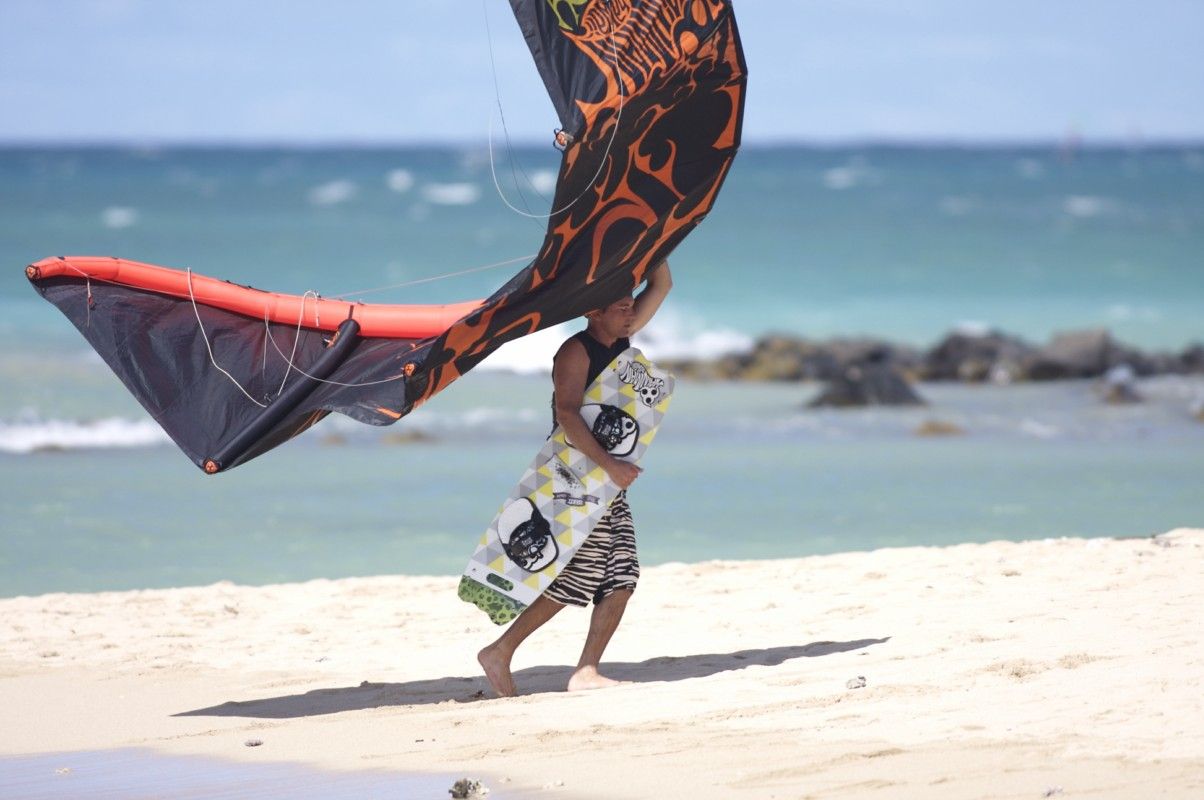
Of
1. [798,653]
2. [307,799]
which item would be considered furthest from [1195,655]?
[307,799]

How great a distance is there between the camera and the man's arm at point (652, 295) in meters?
5.53

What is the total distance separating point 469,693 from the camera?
5.73 meters

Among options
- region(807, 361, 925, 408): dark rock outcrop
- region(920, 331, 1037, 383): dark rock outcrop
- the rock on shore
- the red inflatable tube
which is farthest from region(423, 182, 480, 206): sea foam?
the red inflatable tube

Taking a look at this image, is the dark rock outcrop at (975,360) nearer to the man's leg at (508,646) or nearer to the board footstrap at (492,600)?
the man's leg at (508,646)

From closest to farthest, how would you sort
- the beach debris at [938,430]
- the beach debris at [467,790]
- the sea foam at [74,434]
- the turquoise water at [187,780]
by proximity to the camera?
the beach debris at [467,790] → the turquoise water at [187,780] → the sea foam at [74,434] → the beach debris at [938,430]

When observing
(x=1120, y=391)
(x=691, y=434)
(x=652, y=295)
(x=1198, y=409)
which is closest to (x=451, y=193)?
(x=1120, y=391)

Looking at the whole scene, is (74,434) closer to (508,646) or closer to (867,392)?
(867,392)

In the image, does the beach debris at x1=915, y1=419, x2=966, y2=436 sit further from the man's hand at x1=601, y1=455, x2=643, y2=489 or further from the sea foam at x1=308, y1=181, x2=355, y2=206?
the sea foam at x1=308, y1=181, x2=355, y2=206

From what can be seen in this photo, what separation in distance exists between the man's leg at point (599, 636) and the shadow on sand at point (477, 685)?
222 mm

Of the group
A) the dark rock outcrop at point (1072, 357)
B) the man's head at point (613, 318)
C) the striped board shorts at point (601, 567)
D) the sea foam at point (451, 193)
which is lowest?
the striped board shorts at point (601, 567)

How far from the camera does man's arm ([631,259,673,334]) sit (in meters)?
5.53

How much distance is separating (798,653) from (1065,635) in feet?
3.11

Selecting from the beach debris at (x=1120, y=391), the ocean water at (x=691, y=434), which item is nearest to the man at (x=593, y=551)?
the ocean water at (x=691, y=434)

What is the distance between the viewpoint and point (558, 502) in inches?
213
